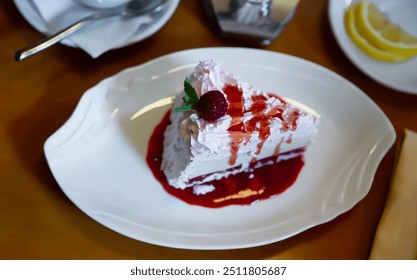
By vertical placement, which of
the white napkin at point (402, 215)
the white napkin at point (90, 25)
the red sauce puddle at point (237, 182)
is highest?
the white napkin at point (90, 25)

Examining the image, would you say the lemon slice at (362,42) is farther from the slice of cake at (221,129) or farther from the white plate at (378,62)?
the slice of cake at (221,129)

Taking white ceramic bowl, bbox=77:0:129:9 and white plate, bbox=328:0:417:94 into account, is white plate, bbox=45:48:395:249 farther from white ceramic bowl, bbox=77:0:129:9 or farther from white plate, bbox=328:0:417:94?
white ceramic bowl, bbox=77:0:129:9

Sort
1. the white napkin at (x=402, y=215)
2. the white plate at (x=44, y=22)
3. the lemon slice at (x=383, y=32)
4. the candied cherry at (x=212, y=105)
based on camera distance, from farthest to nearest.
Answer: the lemon slice at (x=383, y=32)
the white plate at (x=44, y=22)
the white napkin at (x=402, y=215)
the candied cherry at (x=212, y=105)

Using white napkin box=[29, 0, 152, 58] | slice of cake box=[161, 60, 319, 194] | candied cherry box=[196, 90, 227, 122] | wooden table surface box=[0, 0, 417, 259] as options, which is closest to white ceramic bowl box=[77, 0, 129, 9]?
white napkin box=[29, 0, 152, 58]

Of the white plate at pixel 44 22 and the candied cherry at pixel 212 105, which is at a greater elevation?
the white plate at pixel 44 22

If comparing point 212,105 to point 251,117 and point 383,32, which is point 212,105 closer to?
point 251,117

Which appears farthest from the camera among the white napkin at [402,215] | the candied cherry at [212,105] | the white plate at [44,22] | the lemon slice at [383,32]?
the lemon slice at [383,32]

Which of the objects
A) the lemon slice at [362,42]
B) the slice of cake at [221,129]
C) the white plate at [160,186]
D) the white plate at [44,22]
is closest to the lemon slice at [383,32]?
the lemon slice at [362,42]
